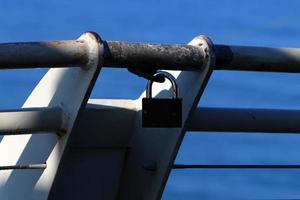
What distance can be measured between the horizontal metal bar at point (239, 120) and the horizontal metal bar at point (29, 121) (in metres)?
0.27

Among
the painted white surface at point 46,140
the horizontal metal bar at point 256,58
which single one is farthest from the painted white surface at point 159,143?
the painted white surface at point 46,140

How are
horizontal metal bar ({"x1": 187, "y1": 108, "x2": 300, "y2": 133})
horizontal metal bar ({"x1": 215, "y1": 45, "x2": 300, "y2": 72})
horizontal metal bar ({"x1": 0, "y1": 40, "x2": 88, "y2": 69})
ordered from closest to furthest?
1. horizontal metal bar ({"x1": 0, "y1": 40, "x2": 88, "y2": 69})
2. horizontal metal bar ({"x1": 215, "y1": 45, "x2": 300, "y2": 72})
3. horizontal metal bar ({"x1": 187, "y1": 108, "x2": 300, "y2": 133})

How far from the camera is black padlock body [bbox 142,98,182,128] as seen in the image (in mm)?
1673

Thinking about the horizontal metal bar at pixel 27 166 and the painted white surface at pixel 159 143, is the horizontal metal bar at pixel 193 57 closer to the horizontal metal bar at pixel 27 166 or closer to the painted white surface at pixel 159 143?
the painted white surface at pixel 159 143

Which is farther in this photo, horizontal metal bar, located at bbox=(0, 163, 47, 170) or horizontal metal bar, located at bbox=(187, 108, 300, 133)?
horizontal metal bar, located at bbox=(187, 108, 300, 133)

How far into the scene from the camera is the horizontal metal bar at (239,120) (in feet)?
5.81

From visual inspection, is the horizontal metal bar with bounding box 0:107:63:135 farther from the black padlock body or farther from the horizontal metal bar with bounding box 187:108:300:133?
the horizontal metal bar with bounding box 187:108:300:133

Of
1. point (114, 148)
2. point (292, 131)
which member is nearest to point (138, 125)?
point (114, 148)

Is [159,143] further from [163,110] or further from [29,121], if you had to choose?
[29,121]

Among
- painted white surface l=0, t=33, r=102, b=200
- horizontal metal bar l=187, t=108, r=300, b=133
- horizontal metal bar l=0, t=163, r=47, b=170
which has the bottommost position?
horizontal metal bar l=0, t=163, r=47, b=170

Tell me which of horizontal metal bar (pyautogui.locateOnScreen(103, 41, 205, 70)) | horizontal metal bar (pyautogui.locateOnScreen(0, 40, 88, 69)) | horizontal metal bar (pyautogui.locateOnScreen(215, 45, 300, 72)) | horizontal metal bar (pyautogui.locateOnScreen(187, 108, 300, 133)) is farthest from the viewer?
horizontal metal bar (pyautogui.locateOnScreen(187, 108, 300, 133))

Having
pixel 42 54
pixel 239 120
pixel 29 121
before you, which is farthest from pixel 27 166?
pixel 239 120

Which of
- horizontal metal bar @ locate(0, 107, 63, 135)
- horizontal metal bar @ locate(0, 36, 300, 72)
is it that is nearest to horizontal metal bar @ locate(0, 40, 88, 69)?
horizontal metal bar @ locate(0, 36, 300, 72)

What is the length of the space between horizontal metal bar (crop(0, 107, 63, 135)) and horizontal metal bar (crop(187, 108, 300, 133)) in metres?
0.27
